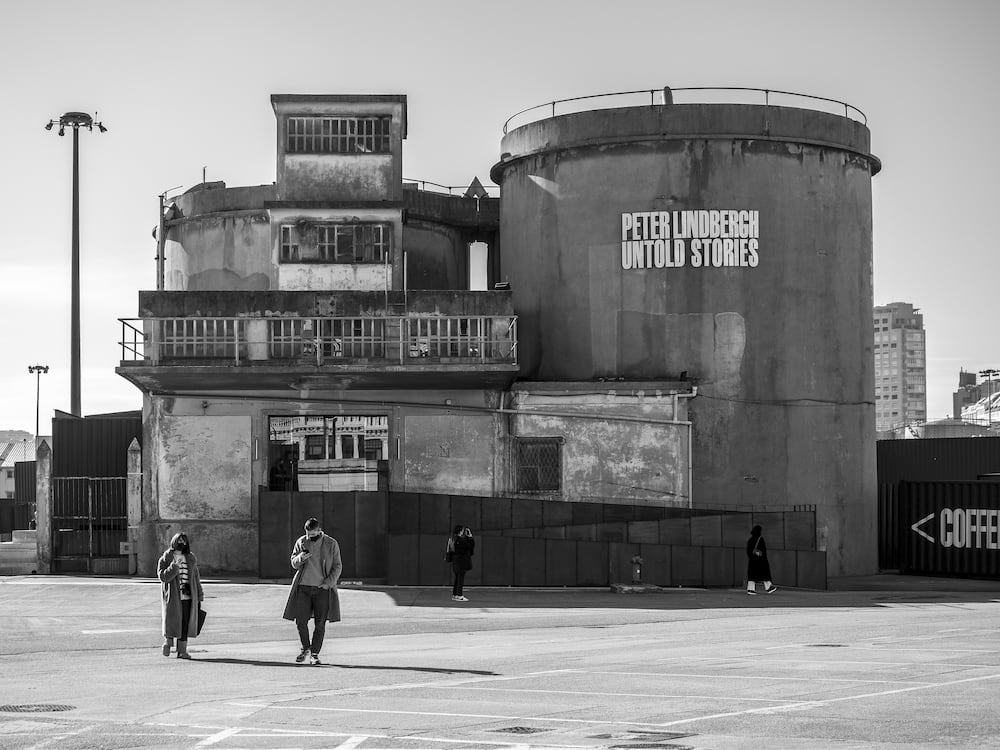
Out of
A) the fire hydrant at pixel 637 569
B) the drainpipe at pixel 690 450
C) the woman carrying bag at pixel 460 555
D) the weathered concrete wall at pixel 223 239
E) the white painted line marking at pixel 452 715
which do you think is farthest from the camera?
the weathered concrete wall at pixel 223 239

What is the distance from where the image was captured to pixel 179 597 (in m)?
18.8

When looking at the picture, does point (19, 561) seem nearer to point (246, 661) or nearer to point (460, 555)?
point (460, 555)

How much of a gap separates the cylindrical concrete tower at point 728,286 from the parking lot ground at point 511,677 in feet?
35.6

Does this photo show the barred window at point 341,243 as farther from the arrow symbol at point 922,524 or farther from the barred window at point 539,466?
the arrow symbol at point 922,524

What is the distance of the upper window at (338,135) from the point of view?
133ft

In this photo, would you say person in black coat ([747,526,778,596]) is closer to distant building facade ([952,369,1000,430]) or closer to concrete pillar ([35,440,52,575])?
concrete pillar ([35,440,52,575])

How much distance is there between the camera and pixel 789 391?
39906 millimetres

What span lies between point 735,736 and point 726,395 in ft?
92.4

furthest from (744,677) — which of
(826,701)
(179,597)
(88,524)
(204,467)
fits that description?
(88,524)

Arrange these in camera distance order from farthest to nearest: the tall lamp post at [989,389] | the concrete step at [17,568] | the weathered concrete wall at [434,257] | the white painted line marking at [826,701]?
the tall lamp post at [989,389]
the weathered concrete wall at [434,257]
the concrete step at [17,568]
the white painted line marking at [826,701]

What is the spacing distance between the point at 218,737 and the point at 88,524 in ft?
99.1

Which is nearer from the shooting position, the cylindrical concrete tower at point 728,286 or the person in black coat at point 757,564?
the person in black coat at point 757,564

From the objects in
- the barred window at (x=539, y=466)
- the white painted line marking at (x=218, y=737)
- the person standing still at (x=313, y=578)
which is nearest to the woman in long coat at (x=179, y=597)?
the person standing still at (x=313, y=578)

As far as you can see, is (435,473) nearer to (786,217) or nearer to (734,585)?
(734,585)
